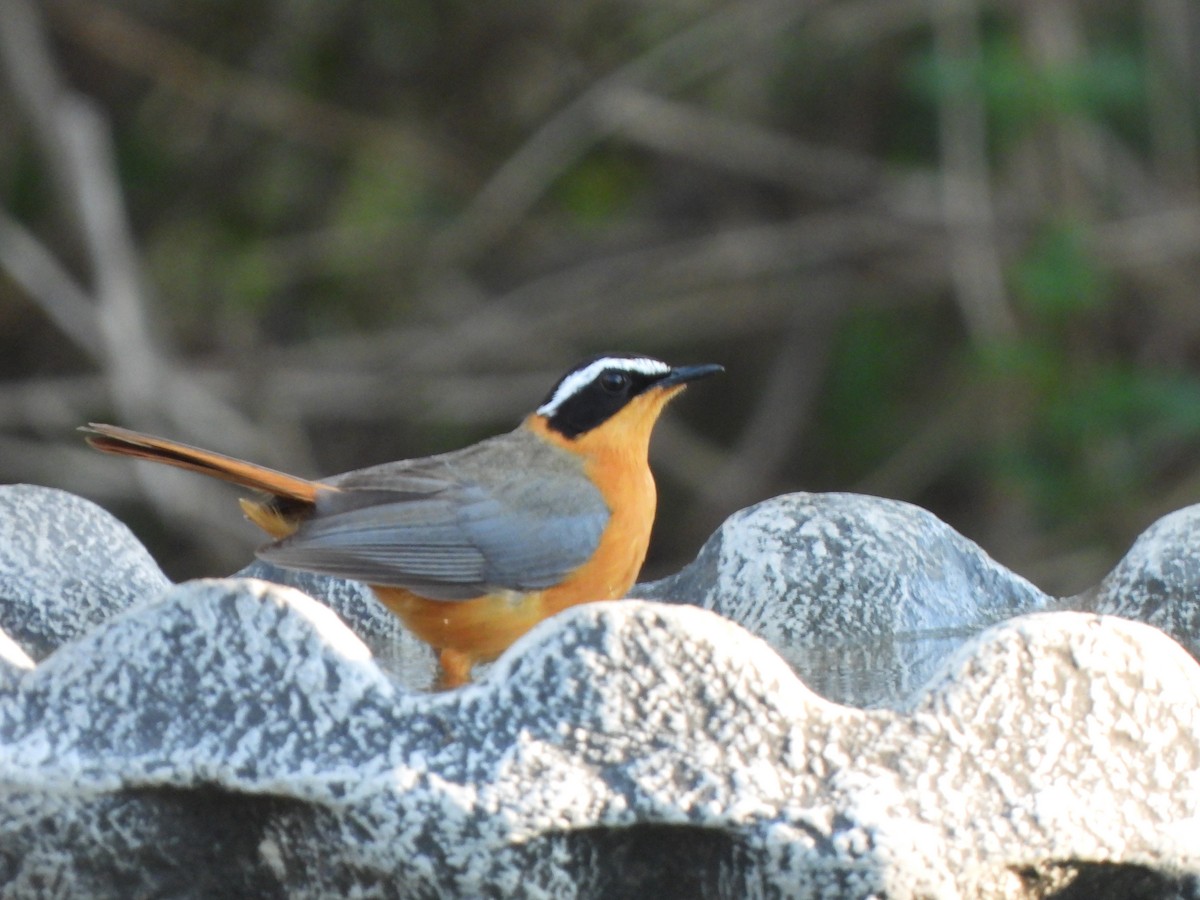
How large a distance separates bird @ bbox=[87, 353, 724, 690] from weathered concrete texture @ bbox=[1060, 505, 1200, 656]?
105 centimetres

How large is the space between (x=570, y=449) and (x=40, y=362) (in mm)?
5473

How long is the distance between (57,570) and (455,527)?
2.68 feet

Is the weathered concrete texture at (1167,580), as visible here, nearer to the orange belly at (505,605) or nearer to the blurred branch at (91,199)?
the orange belly at (505,605)

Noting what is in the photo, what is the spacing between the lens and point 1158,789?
2.45 meters

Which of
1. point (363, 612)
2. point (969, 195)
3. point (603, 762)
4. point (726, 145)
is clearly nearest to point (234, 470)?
point (363, 612)

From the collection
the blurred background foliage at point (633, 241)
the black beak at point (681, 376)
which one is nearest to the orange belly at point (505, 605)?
the black beak at point (681, 376)

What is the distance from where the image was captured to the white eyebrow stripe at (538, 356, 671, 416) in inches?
176

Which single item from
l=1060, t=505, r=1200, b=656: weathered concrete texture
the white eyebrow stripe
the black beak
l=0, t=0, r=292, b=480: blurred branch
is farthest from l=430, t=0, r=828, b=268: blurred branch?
l=1060, t=505, r=1200, b=656: weathered concrete texture

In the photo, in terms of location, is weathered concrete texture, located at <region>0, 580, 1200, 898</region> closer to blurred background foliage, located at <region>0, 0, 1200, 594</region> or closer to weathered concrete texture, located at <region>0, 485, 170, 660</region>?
weathered concrete texture, located at <region>0, 485, 170, 660</region>

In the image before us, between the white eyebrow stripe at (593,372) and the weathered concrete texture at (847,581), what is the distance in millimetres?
488

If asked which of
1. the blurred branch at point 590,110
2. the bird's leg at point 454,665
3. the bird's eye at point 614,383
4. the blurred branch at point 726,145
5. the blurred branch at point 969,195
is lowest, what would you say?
the bird's leg at point 454,665

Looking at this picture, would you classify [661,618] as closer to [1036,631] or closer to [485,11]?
[1036,631]

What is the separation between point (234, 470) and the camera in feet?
12.2

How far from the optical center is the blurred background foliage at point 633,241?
26.8ft
